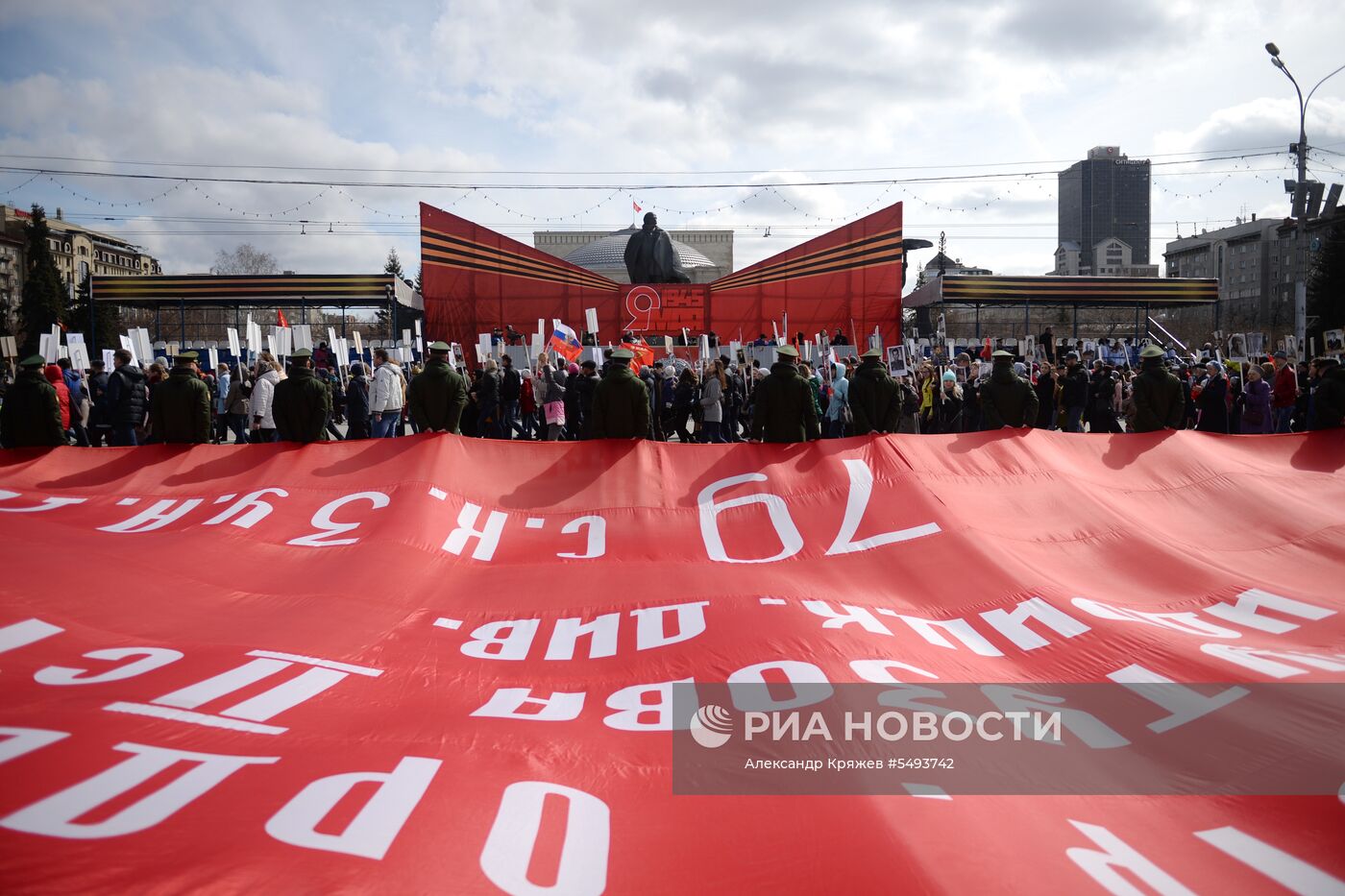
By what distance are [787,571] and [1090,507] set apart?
2528 mm

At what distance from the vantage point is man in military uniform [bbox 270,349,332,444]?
8.12 metres

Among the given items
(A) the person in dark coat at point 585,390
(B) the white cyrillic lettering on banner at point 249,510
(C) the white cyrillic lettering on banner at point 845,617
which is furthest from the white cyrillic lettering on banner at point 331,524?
(A) the person in dark coat at point 585,390

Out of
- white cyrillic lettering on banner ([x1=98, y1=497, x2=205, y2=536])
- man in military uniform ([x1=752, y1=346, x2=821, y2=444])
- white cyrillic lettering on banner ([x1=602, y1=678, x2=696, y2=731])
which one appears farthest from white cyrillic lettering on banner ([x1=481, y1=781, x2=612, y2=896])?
man in military uniform ([x1=752, y1=346, x2=821, y2=444])

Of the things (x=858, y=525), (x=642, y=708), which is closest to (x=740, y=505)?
(x=858, y=525)

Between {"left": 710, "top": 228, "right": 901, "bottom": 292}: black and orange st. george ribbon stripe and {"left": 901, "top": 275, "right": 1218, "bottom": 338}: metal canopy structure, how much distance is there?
3.90 meters

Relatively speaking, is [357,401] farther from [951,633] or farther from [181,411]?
[951,633]

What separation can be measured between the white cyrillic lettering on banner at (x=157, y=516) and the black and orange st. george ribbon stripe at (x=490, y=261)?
2836cm

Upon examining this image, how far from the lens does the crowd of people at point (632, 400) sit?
26.4ft

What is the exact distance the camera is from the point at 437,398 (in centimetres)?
833

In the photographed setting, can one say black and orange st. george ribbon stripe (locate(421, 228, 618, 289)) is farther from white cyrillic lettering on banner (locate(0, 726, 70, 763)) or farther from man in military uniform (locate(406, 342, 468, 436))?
white cyrillic lettering on banner (locate(0, 726, 70, 763))

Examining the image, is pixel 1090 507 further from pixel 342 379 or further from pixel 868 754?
pixel 342 379

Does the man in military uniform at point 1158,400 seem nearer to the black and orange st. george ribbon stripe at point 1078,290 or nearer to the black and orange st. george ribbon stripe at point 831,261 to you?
the black and orange st. george ribbon stripe at point 831,261

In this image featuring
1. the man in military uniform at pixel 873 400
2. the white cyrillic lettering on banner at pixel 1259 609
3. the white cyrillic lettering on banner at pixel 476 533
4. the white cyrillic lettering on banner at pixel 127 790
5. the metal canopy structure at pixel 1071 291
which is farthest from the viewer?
the metal canopy structure at pixel 1071 291

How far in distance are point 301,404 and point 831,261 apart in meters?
29.8
